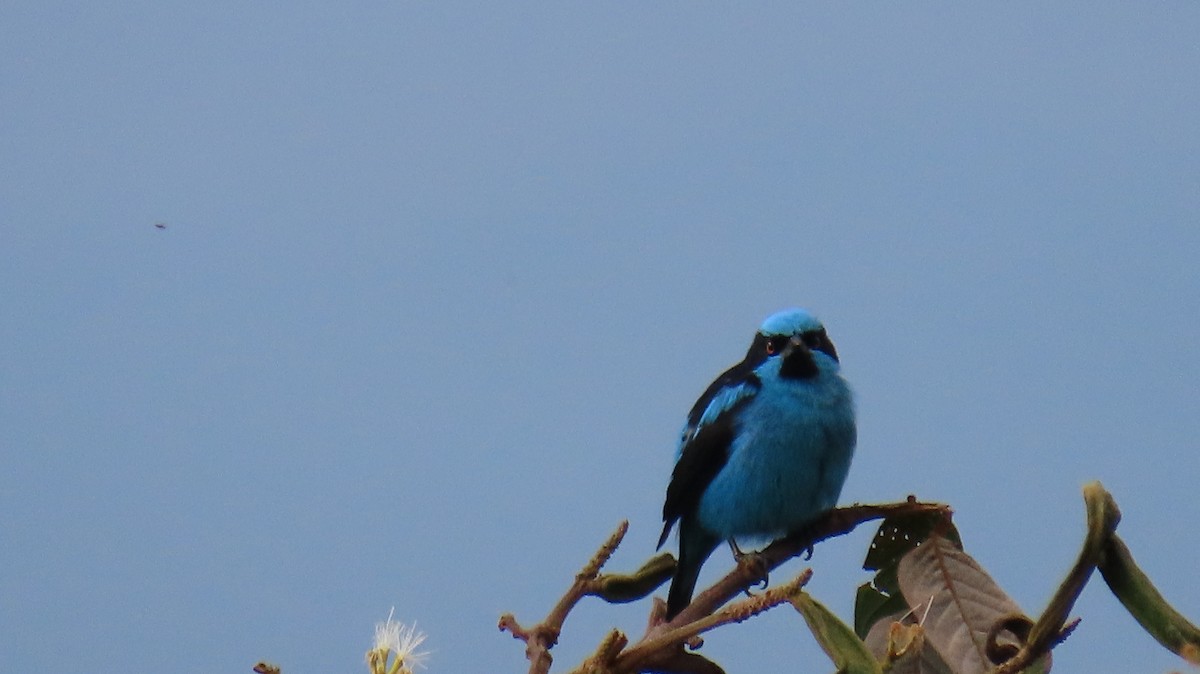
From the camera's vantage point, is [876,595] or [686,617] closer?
[686,617]

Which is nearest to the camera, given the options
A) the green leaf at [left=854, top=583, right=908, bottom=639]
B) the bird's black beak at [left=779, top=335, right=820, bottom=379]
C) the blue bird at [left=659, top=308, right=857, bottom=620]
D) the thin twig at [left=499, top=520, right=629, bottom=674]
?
the thin twig at [left=499, top=520, right=629, bottom=674]

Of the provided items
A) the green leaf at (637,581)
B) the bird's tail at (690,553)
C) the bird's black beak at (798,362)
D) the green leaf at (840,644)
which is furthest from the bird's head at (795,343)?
the green leaf at (840,644)

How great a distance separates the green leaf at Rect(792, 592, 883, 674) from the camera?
4.79ft

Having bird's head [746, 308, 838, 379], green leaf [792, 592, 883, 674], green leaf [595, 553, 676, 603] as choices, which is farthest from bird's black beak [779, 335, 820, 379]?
green leaf [792, 592, 883, 674]

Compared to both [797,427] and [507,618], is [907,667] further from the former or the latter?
[797,427]

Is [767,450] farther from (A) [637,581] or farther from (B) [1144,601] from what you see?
(B) [1144,601]

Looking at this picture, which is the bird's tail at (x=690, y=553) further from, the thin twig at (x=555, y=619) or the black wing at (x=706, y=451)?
the thin twig at (x=555, y=619)

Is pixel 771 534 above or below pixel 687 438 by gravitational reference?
below

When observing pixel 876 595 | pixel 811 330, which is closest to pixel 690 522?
pixel 811 330

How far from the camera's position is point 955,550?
1910mm

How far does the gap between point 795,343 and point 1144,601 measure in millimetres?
1865

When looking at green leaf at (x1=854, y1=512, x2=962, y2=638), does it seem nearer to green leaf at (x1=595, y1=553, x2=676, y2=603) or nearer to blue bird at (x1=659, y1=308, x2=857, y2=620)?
green leaf at (x1=595, y1=553, x2=676, y2=603)

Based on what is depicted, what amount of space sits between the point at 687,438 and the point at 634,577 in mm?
1596

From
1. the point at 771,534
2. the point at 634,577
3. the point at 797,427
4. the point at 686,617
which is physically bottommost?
the point at 686,617
